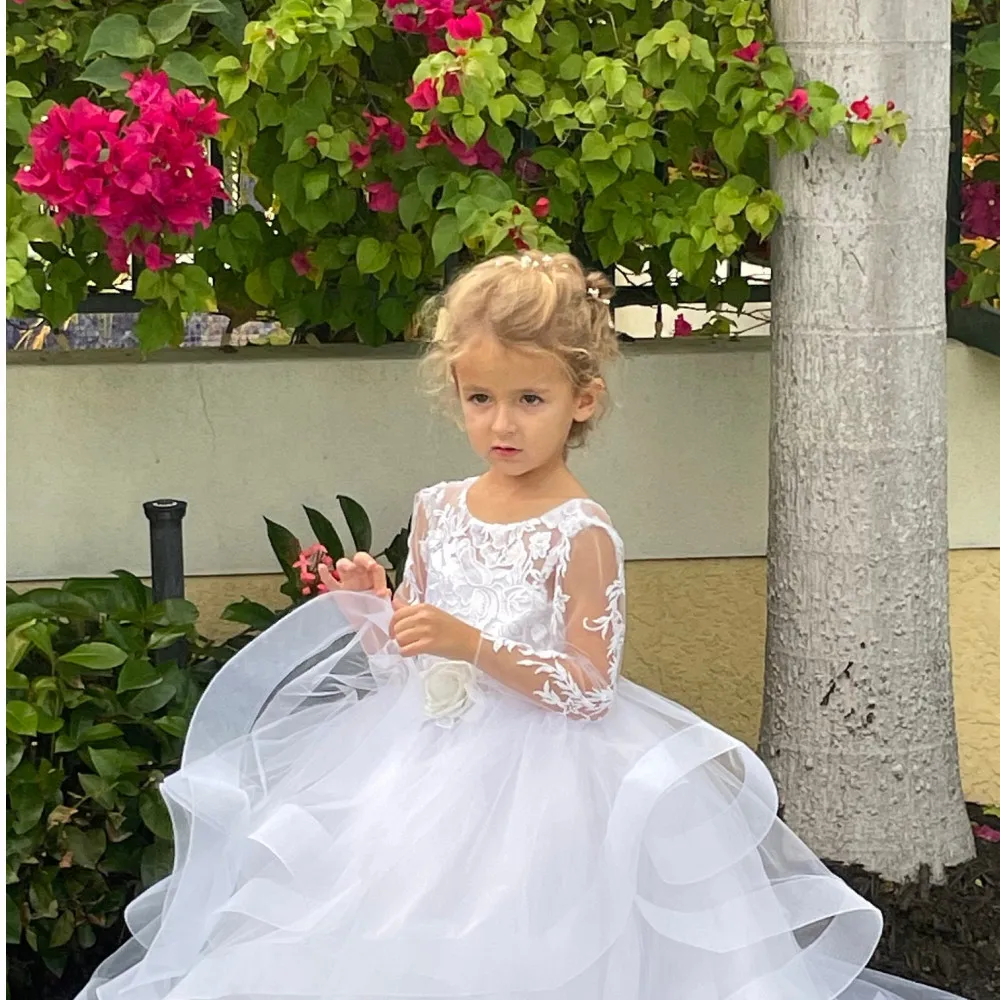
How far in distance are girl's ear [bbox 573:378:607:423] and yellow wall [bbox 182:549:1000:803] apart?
1076 millimetres

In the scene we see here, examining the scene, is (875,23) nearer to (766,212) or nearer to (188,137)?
(766,212)

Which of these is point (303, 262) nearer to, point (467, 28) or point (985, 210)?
point (467, 28)

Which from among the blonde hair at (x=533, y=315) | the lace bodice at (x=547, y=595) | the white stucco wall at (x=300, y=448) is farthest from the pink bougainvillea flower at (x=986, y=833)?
the blonde hair at (x=533, y=315)

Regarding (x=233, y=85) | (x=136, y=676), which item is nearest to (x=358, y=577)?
(x=136, y=676)

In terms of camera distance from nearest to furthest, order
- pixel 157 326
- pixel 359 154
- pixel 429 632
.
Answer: pixel 429 632, pixel 359 154, pixel 157 326

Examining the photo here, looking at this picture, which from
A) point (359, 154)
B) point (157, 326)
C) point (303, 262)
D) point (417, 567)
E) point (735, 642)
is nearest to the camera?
point (417, 567)

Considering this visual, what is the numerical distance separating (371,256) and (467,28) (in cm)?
55

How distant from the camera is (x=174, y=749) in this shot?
2826 mm

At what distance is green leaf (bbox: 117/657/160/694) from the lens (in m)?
2.79

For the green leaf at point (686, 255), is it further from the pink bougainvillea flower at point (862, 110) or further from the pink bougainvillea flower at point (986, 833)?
the pink bougainvillea flower at point (986, 833)

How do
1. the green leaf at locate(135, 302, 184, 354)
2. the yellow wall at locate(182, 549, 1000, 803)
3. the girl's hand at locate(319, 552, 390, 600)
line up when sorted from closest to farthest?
the girl's hand at locate(319, 552, 390, 600) → the green leaf at locate(135, 302, 184, 354) → the yellow wall at locate(182, 549, 1000, 803)

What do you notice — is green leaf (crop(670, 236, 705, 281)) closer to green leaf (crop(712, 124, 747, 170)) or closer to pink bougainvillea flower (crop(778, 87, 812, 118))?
green leaf (crop(712, 124, 747, 170))

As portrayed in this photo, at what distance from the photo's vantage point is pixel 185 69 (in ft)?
9.11

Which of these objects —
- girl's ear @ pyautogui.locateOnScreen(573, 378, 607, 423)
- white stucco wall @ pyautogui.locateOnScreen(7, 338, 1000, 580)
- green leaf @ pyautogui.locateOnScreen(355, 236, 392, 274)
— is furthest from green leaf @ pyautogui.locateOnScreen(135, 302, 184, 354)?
girl's ear @ pyautogui.locateOnScreen(573, 378, 607, 423)
